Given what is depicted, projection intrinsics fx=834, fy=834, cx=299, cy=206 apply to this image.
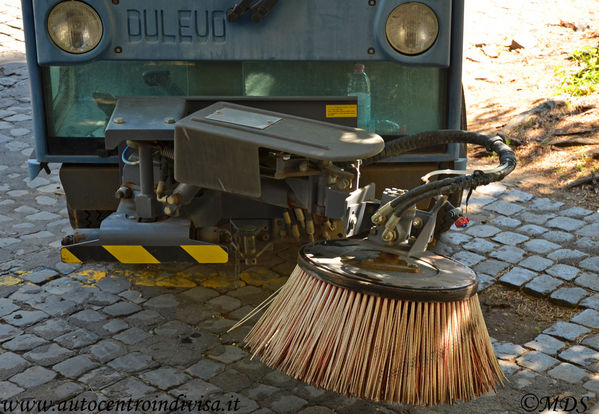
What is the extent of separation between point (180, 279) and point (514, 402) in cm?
208

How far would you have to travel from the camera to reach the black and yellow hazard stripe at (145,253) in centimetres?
381

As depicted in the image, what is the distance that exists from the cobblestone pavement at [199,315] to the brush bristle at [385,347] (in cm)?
35

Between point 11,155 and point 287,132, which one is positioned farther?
point 11,155

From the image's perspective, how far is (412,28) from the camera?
13.4 feet

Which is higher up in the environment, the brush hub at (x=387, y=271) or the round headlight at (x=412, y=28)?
the round headlight at (x=412, y=28)

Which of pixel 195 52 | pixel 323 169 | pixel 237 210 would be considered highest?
pixel 195 52

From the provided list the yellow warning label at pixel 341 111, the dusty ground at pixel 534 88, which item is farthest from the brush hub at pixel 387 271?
the dusty ground at pixel 534 88

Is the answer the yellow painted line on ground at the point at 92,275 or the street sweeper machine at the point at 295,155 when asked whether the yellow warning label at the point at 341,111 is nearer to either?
the street sweeper machine at the point at 295,155

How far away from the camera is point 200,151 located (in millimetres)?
3557

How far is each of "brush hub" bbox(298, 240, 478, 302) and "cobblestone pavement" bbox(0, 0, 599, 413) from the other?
640 millimetres

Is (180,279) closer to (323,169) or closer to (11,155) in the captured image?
(323,169)

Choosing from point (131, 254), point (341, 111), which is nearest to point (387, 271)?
point (341, 111)

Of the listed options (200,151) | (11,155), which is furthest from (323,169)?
(11,155)

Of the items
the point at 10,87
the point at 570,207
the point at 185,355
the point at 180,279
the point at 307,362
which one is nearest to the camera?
the point at 307,362
